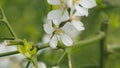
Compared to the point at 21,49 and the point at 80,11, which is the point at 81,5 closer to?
the point at 80,11

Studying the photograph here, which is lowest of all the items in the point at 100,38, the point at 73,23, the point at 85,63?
the point at 85,63

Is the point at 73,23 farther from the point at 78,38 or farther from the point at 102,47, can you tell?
the point at 78,38

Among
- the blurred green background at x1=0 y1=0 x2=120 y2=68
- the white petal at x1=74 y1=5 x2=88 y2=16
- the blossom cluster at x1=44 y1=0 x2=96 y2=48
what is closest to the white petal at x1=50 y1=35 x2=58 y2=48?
the blossom cluster at x1=44 y1=0 x2=96 y2=48

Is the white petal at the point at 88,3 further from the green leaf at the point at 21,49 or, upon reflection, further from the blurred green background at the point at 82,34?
the blurred green background at the point at 82,34

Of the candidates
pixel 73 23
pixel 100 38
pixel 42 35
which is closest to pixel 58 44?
pixel 73 23

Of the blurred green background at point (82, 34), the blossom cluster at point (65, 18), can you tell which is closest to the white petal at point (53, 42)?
the blossom cluster at point (65, 18)

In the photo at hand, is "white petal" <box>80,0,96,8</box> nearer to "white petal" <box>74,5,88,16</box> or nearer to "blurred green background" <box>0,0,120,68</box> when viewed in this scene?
"white petal" <box>74,5,88,16</box>
